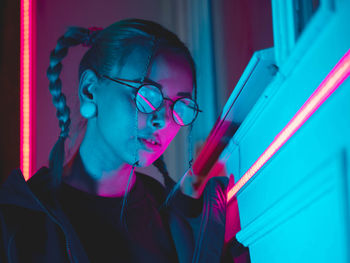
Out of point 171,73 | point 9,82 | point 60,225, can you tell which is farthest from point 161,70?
point 9,82

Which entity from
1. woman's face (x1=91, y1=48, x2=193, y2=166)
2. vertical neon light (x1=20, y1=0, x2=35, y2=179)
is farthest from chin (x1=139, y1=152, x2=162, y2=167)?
vertical neon light (x1=20, y1=0, x2=35, y2=179)

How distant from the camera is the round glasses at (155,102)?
4.22 feet

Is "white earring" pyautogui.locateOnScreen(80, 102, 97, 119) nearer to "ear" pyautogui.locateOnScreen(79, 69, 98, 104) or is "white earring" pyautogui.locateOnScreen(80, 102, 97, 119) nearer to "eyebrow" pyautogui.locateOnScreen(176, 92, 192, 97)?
"ear" pyautogui.locateOnScreen(79, 69, 98, 104)

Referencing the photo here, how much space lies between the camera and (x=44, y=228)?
1.19 metres

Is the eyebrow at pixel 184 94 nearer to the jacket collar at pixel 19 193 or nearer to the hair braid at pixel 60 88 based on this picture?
the hair braid at pixel 60 88

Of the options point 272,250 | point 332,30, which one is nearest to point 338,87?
point 332,30

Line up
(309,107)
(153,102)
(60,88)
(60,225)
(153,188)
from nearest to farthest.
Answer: (309,107) < (60,225) < (153,102) < (60,88) < (153,188)

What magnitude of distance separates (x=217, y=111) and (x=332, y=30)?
1050 mm

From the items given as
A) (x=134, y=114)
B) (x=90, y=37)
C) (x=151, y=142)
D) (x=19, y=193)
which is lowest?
(x=19, y=193)

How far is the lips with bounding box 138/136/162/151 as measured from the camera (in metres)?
1.33

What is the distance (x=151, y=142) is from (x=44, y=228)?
0.46 m

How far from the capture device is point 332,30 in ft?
2.36

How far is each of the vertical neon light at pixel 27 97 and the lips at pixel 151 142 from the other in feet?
2.06

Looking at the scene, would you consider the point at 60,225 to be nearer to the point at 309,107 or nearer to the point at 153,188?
the point at 153,188
